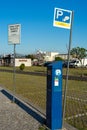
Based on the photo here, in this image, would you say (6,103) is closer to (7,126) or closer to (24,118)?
(24,118)

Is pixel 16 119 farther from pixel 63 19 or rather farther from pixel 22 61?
pixel 22 61

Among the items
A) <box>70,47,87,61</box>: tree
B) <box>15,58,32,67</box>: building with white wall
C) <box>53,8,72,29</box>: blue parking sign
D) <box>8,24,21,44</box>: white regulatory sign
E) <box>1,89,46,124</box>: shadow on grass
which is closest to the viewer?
<box>53,8,72,29</box>: blue parking sign

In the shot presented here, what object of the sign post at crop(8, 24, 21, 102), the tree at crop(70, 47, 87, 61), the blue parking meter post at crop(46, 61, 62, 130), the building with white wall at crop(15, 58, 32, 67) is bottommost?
the building with white wall at crop(15, 58, 32, 67)

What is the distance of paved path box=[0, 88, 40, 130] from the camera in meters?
7.65

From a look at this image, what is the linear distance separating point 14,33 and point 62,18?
15.8ft

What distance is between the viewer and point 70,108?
10531 millimetres

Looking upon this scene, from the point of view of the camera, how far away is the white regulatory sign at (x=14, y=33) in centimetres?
1165

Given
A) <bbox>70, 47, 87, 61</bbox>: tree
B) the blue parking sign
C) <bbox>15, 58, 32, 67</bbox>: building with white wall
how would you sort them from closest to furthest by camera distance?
the blue parking sign, <bbox>70, 47, 87, 61</bbox>: tree, <bbox>15, 58, 32, 67</bbox>: building with white wall

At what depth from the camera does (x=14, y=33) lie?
11.8 meters

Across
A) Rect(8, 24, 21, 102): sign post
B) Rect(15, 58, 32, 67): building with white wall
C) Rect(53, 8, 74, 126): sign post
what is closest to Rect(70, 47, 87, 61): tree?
Rect(15, 58, 32, 67): building with white wall

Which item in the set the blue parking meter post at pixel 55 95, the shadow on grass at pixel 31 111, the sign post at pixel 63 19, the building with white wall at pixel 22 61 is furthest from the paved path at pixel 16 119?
the building with white wall at pixel 22 61

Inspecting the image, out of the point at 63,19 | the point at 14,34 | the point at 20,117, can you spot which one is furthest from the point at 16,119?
the point at 14,34

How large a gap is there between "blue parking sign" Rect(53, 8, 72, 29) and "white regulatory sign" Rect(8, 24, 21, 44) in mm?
4509

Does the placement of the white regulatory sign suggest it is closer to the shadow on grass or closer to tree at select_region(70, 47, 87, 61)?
the shadow on grass
